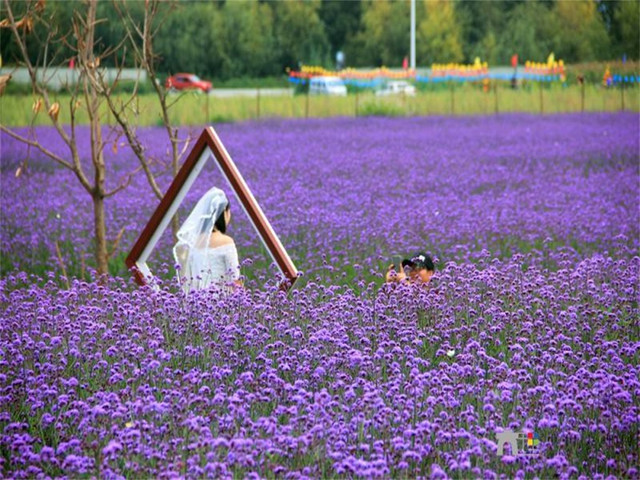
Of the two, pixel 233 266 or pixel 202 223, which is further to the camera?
pixel 202 223

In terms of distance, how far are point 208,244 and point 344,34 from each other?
106ft

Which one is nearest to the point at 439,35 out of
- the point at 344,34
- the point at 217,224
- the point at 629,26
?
the point at 344,34

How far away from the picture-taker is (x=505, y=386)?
4.23m

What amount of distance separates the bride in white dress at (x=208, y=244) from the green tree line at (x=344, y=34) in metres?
24.5

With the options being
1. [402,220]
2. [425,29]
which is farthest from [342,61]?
[402,220]

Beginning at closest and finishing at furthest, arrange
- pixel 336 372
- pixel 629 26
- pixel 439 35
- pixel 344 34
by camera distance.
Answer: pixel 336 372 < pixel 629 26 < pixel 439 35 < pixel 344 34

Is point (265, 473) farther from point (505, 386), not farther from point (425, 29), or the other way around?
point (425, 29)

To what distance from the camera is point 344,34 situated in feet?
126

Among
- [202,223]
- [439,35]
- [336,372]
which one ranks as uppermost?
[439,35]

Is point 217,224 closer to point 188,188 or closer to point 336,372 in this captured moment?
point 188,188

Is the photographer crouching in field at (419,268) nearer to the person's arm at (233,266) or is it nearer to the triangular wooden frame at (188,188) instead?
the triangular wooden frame at (188,188)

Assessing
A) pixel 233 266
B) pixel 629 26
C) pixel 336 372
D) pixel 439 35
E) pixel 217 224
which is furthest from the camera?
pixel 439 35

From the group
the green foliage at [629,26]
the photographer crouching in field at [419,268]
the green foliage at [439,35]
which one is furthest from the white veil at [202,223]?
the green foliage at [439,35]

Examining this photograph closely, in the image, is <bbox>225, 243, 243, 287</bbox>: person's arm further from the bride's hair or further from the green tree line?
the green tree line
